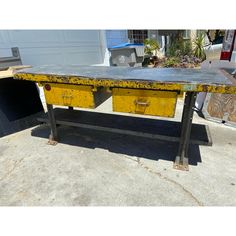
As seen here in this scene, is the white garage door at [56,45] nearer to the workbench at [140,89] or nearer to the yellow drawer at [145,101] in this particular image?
the workbench at [140,89]

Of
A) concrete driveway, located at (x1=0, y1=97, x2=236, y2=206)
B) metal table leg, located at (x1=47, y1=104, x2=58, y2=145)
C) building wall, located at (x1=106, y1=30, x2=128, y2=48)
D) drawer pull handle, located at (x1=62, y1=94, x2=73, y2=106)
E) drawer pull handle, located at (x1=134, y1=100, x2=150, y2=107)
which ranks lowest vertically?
concrete driveway, located at (x1=0, y1=97, x2=236, y2=206)

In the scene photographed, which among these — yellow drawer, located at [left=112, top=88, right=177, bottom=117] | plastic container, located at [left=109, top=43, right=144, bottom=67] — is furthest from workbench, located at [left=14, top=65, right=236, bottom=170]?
plastic container, located at [left=109, top=43, right=144, bottom=67]

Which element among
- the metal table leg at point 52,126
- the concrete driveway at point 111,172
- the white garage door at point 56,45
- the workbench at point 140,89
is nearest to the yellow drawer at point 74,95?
the workbench at point 140,89

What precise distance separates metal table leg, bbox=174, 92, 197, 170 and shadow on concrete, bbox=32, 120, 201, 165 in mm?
155

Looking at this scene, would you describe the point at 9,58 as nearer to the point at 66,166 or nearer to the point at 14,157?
the point at 14,157

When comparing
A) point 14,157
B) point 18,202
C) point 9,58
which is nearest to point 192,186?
point 18,202

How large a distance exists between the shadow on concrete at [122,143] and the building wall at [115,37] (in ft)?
19.0

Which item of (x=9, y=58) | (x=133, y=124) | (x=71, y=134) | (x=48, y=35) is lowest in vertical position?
(x=71, y=134)

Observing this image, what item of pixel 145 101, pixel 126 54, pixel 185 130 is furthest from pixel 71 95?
pixel 126 54

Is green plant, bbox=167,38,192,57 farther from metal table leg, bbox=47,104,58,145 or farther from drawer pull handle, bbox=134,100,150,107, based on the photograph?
drawer pull handle, bbox=134,100,150,107

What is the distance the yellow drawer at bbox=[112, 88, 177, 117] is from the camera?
212 centimetres

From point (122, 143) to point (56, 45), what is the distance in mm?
3991
